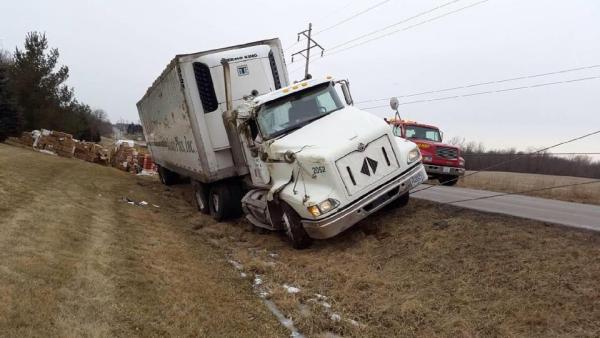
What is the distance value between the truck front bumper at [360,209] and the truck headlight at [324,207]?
12cm

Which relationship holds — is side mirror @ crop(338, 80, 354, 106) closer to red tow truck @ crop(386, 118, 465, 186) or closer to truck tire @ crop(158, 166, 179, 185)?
red tow truck @ crop(386, 118, 465, 186)

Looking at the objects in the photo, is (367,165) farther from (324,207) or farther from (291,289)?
(291,289)

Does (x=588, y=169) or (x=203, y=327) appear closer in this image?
(x=203, y=327)

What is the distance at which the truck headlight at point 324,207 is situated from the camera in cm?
791

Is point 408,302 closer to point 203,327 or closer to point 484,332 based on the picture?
point 484,332

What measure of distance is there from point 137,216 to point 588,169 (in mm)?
69058

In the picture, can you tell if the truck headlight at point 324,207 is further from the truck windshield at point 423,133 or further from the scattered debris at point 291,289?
the truck windshield at point 423,133

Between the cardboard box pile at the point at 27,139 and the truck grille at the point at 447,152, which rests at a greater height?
the cardboard box pile at the point at 27,139

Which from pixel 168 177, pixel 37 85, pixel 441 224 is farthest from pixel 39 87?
pixel 441 224

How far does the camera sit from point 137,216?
12.4m

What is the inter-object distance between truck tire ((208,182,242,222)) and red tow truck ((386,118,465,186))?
23.6 feet

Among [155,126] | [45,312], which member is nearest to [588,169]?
[155,126]

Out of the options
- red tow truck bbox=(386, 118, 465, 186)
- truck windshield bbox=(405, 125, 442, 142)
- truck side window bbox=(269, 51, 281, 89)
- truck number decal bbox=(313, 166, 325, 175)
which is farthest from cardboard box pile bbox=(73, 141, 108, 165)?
truck number decal bbox=(313, 166, 325, 175)

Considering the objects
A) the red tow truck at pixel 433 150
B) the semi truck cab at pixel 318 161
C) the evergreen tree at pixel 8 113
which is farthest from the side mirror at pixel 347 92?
the evergreen tree at pixel 8 113
